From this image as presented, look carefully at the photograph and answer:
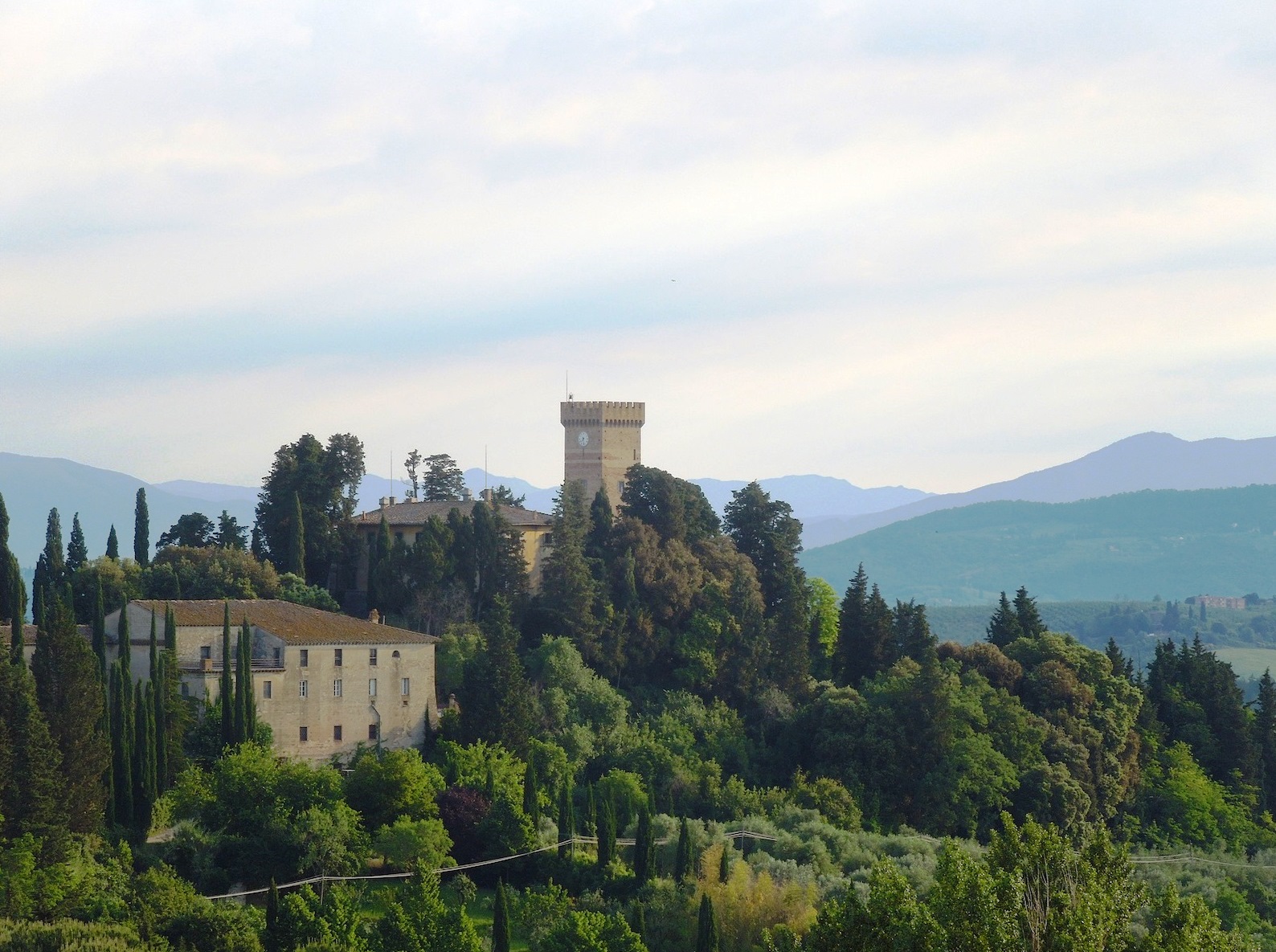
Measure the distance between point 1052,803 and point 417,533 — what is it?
27.1 meters

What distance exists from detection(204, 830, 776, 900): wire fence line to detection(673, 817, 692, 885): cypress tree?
2.99ft

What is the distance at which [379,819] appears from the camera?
198 feet

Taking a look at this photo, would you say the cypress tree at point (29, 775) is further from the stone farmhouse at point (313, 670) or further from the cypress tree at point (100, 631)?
the stone farmhouse at point (313, 670)

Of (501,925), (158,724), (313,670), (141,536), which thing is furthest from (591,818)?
(141,536)

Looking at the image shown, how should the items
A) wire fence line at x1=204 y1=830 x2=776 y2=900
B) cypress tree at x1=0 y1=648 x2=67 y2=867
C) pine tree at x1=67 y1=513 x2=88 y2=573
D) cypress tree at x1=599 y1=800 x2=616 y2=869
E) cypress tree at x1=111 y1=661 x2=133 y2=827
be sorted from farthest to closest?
1. pine tree at x1=67 y1=513 x2=88 y2=573
2. cypress tree at x1=599 y1=800 x2=616 y2=869
3. cypress tree at x1=111 y1=661 x2=133 y2=827
4. wire fence line at x1=204 y1=830 x2=776 y2=900
5. cypress tree at x1=0 y1=648 x2=67 y2=867

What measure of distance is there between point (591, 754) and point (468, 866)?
32.8ft

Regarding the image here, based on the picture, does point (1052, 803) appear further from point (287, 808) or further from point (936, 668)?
point (287, 808)

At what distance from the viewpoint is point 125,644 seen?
6091cm

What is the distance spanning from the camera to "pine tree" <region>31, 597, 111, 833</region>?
54969mm

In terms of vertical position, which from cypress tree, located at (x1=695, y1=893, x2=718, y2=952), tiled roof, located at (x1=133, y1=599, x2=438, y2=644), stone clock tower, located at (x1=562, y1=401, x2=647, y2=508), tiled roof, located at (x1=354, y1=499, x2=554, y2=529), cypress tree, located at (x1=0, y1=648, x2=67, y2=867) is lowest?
→ cypress tree, located at (x1=695, y1=893, x2=718, y2=952)

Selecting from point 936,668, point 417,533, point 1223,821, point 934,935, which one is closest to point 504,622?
point 417,533

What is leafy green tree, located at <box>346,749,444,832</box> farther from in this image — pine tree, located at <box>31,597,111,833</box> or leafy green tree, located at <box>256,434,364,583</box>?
leafy green tree, located at <box>256,434,364,583</box>

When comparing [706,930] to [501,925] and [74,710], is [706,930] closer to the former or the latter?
[501,925]

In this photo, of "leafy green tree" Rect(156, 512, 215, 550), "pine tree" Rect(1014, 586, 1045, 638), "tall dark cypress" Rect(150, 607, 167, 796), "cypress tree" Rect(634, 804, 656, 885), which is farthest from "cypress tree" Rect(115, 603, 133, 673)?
"pine tree" Rect(1014, 586, 1045, 638)
